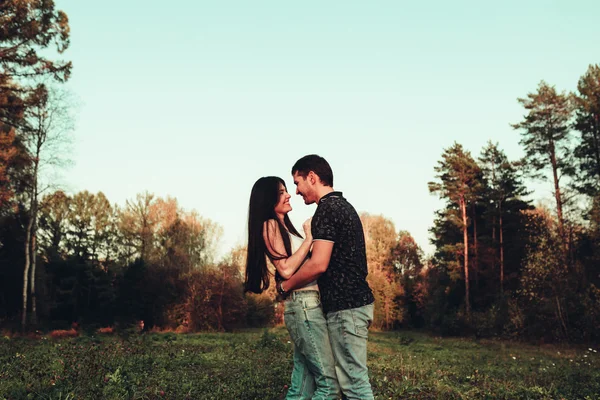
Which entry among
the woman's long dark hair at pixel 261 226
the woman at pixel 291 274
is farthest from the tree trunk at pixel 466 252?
the woman's long dark hair at pixel 261 226

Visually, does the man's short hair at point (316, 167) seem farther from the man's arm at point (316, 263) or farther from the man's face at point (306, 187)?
the man's arm at point (316, 263)

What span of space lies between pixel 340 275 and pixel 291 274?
1.23 feet

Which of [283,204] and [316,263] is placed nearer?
[316,263]

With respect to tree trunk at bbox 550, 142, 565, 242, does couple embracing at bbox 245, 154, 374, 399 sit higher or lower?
lower

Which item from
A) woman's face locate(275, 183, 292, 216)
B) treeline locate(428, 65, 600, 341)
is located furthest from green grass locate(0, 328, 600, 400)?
treeline locate(428, 65, 600, 341)

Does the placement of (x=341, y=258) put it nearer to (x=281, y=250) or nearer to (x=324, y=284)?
(x=324, y=284)

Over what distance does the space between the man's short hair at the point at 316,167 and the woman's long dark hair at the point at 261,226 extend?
36 centimetres

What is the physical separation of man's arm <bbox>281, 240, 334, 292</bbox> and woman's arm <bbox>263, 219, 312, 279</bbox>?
0.42 feet

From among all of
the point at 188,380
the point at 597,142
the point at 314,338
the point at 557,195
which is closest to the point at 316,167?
the point at 314,338

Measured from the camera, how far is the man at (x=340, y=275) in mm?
3520

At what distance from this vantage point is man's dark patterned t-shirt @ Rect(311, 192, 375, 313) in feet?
11.7

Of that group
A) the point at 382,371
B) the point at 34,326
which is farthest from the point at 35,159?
the point at 382,371

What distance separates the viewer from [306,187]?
3.78m

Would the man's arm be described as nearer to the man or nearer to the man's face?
the man
